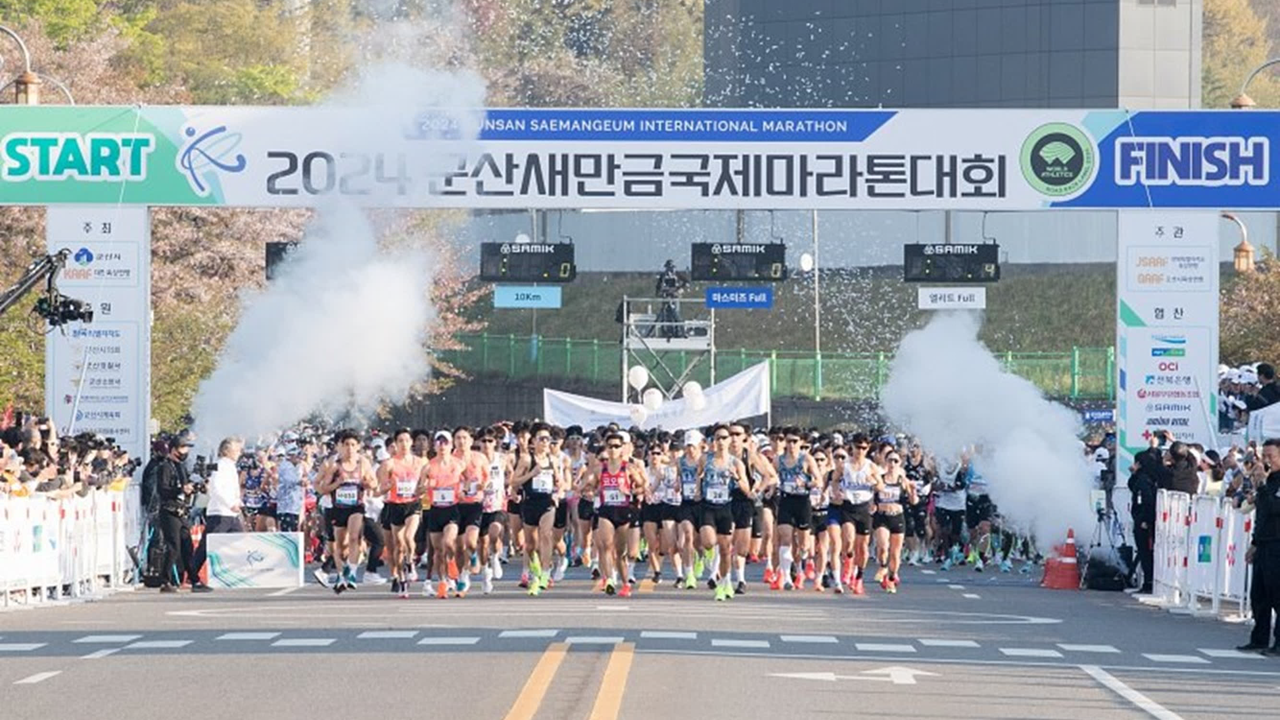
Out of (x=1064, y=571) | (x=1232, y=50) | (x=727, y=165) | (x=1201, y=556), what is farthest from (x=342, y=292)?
(x=1232, y=50)

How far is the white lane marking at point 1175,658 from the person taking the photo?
20.2m

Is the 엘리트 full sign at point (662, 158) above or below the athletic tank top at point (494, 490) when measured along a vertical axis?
above

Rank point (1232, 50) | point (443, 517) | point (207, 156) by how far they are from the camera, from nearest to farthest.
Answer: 1. point (443, 517)
2. point (207, 156)
3. point (1232, 50)

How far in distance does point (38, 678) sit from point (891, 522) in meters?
14.0

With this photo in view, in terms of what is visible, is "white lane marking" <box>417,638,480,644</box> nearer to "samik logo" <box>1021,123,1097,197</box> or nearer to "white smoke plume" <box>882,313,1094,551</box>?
"white smoke plume" <box>882,313,1094,551</box>

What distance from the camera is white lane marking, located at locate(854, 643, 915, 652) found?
805 inches

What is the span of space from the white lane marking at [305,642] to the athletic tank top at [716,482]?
28.0ft

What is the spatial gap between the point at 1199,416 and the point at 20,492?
1574 centimetres

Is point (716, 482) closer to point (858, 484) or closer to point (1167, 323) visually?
point (858, 484)

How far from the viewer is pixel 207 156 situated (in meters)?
34.1

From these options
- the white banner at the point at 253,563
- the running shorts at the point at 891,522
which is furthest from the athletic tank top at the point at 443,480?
the running shorts at the point at 891,522

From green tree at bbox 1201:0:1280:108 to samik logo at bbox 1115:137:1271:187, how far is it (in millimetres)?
70487

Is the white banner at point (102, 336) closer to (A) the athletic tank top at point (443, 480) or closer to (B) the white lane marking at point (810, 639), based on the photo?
(A) the athletic tank top at point (443, 480)

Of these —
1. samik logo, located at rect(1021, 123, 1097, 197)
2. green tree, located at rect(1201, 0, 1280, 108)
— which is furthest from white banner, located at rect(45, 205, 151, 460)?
green tree, located at rect(1201, 0, 1280, 108)
